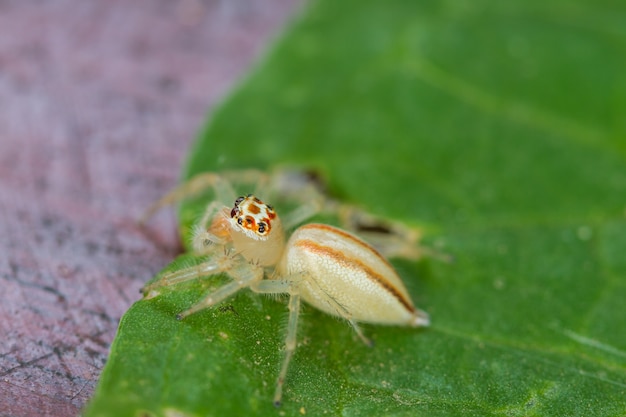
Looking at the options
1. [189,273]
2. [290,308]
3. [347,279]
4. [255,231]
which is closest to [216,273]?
[189,273]

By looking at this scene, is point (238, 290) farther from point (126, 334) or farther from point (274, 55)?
point (274, 55)

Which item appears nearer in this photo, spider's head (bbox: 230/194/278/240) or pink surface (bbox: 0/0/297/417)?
pink surface (bbox: 0/0/297/417)

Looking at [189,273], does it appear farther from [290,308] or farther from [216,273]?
[290,308]

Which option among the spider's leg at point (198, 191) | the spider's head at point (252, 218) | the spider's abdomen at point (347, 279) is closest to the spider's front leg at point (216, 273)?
the spider's head at point (252, 218)

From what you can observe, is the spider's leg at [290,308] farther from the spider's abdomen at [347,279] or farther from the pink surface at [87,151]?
the pink surface at [87,151]

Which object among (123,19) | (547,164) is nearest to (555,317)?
(547,164)

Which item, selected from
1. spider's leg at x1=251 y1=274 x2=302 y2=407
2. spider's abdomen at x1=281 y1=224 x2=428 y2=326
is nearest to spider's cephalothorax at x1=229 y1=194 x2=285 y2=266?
spider's abdomen at x1=281 y1=224 x2=428 y2=326

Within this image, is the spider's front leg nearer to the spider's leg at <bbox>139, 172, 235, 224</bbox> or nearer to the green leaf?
the green leaf
